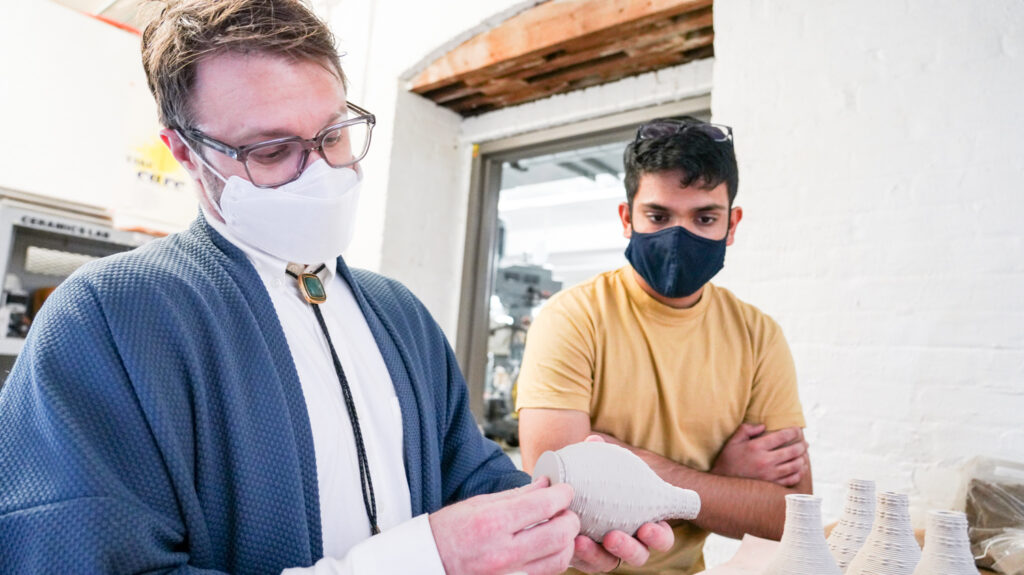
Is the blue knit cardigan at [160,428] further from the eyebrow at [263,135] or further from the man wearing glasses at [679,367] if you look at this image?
the man wearing glasses at [679,367]

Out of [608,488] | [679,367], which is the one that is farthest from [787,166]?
[608,488]

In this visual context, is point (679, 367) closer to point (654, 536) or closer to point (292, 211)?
point (654, 536)

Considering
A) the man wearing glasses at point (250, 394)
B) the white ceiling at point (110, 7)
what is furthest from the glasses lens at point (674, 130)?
the white ceiling at point (110, 7)

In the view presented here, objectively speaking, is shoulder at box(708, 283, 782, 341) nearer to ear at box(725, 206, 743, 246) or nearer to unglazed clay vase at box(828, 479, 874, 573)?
ear at box(725, 206, 743, 246)

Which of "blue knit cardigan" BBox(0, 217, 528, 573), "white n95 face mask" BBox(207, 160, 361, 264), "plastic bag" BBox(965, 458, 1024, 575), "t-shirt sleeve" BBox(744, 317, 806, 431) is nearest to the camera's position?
"blue knit cardigan" BBox(0, 217, 528, 573)

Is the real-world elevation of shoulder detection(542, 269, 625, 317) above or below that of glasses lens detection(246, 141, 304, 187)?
below

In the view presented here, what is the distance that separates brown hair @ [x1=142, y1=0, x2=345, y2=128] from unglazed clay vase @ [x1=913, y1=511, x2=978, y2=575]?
1.11 metres

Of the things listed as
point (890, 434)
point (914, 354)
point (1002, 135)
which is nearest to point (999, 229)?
point (1002, 135)

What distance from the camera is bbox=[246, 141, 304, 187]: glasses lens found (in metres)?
0.97

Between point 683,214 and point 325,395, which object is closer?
point 325,395

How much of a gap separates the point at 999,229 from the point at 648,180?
3.34 feet

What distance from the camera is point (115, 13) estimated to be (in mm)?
3910

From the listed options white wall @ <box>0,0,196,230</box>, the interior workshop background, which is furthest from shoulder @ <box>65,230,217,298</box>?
white wall @ <box>0,0,196,230</box>

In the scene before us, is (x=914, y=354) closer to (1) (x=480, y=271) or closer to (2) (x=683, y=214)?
(2) (x=683, y=214)
